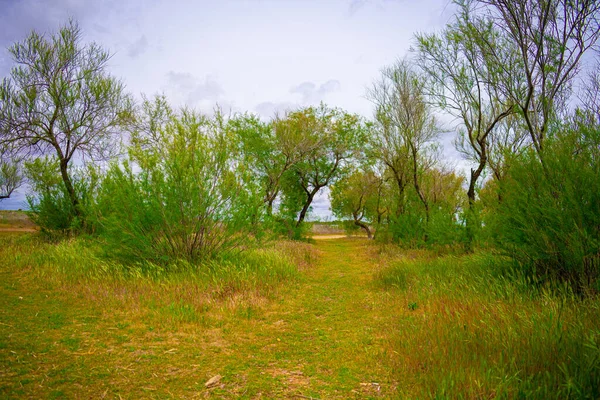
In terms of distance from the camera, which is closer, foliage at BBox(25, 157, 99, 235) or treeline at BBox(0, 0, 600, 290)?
treeline at BBox(0, 0, 600, 290)

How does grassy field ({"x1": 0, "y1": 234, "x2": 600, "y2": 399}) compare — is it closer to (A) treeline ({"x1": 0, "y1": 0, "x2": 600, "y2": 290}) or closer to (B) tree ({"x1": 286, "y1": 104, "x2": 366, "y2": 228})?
(A) treeline ({"x1": 0, "y1": 0, "x2": 600, "y2": 290})

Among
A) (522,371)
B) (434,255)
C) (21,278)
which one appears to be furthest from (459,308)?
(21,278)

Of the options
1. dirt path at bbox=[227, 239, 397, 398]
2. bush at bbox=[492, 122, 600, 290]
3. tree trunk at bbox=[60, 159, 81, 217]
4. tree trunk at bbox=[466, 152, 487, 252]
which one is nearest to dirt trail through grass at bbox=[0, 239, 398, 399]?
dirt path at bbox=[227, 239, 397, 398]

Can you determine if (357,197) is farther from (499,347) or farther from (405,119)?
(499,347)

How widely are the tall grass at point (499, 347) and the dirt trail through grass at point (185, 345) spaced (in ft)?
1.20

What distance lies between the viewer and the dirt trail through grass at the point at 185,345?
9.87ft

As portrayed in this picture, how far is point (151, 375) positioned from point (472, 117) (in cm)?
1126

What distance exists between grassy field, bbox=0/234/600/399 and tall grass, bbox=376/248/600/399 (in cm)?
2

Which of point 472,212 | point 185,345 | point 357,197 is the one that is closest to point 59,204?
point 185,345

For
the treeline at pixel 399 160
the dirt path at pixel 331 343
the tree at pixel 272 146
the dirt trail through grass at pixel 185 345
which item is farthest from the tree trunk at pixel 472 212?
the tree at pixel 272 146

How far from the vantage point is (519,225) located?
5566mm

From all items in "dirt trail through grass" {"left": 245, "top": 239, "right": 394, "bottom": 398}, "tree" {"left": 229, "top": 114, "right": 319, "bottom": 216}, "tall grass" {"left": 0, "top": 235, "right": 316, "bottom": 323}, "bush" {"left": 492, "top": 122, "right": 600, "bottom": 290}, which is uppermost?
"tree" {"left": 229, "top": 114, "right": 319, "bottom": 216}

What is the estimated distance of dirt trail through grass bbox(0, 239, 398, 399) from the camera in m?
3.01

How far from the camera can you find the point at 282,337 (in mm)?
4508
